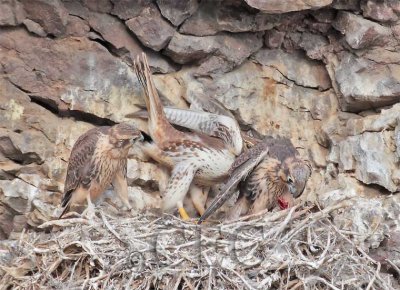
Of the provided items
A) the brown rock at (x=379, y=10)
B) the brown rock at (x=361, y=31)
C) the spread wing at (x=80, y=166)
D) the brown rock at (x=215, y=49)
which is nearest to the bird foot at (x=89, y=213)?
the spread wing at (x=80, y=166)

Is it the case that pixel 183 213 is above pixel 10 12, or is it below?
below

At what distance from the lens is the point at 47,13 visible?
764 centimetres

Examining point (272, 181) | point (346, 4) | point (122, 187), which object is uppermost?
point (346, 4)

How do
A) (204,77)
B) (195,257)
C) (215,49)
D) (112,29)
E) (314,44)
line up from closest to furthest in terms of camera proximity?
1. (195,257)
2. (112,29)
3. (215,49)
4. (204,77)
5. (314,44)

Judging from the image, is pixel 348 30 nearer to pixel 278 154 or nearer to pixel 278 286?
pixel 278 154

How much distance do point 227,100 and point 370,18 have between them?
4.08ft

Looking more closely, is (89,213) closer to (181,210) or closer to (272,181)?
(181,210)

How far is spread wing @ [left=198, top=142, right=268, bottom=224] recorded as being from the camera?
7.41 metres

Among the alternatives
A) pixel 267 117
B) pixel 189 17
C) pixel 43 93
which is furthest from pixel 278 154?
pixel 43 93

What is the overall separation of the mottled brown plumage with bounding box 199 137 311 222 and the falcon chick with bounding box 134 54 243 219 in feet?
0.83

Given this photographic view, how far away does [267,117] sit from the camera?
8273 millimetres

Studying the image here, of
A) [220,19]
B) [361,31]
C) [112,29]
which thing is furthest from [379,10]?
[112,29]

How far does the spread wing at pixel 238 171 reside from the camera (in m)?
7.41

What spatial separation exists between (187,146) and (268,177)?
2.18 feet
